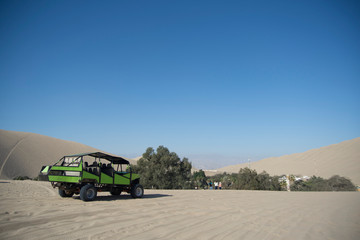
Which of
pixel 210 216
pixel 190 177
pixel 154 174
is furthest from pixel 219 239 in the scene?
pixel 190 177

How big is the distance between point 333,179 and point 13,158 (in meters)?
61.8

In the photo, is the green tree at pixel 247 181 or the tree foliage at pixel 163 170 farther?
the tree foliage at pixel 163 170

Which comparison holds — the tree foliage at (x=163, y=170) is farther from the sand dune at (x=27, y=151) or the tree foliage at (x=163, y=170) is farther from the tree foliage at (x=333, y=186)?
the sand dune at (x=27, y=151)

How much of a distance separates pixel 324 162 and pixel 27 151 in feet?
286

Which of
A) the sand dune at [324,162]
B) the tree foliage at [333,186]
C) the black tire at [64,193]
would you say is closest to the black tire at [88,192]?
the black tire at [64,193]

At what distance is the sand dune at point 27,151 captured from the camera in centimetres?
4828

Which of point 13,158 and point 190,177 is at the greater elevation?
point 13,158

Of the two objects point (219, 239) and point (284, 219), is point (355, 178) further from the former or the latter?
point (219, 239)

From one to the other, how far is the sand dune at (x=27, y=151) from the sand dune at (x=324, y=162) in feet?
227

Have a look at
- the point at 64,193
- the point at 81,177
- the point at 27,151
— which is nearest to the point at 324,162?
the point at 64,193

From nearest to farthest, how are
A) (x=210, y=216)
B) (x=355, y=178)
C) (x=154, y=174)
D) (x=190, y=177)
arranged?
1. (x=210, y=216)
2. (x=154, y=174)
3. (x=190, y=177)
4. (x=355, y=178)

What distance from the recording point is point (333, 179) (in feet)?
112

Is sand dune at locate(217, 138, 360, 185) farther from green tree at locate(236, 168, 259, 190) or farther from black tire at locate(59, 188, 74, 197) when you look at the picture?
black tire at locate(59, 188, 74, 197)

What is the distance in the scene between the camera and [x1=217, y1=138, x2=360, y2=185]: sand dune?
62.0 m
